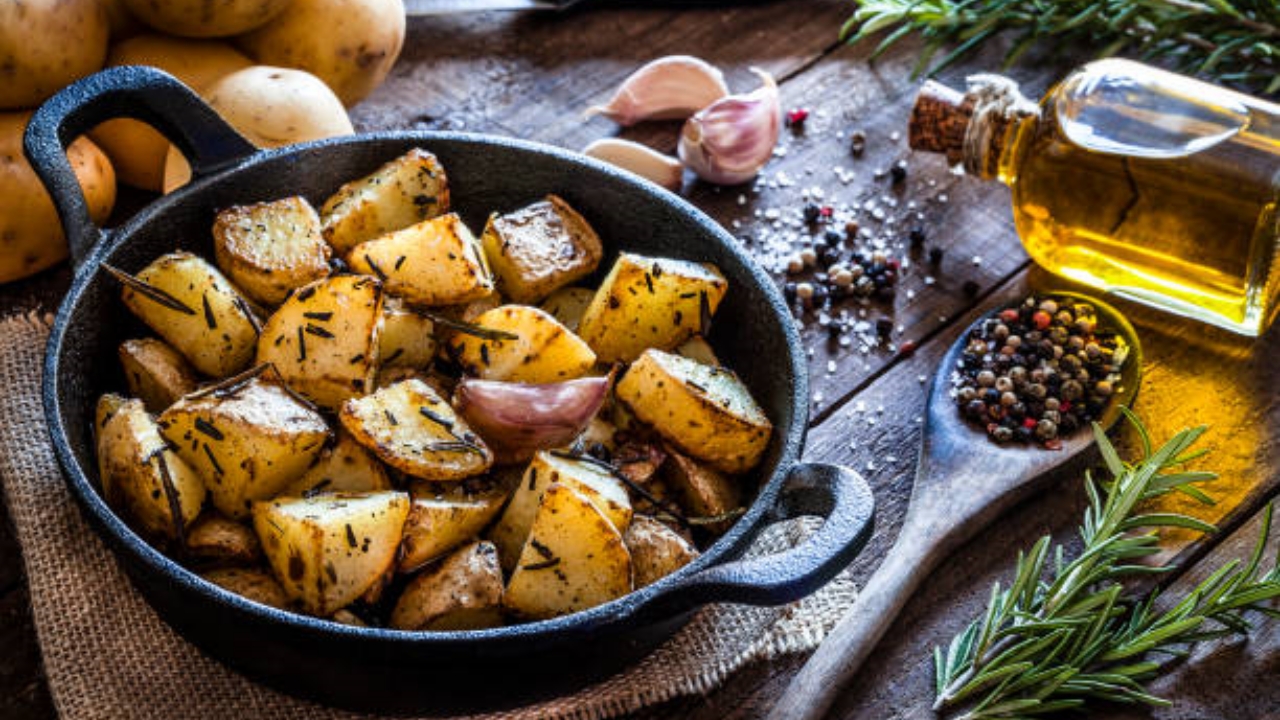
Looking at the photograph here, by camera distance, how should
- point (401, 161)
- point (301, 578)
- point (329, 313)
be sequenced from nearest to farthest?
point (301, 578) < point (329, 313) < point (401, 161)

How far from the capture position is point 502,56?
2.05 metres

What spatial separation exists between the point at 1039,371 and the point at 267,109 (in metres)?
0.96

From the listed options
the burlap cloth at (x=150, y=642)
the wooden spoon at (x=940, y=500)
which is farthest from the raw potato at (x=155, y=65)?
the wooden spoon at (x=940, y=500)

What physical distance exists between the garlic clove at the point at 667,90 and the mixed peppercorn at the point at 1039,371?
21.1 inches

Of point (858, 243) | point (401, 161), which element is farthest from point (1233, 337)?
point (401, 161)

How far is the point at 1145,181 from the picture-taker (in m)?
1.57

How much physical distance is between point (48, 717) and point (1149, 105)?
137 cm

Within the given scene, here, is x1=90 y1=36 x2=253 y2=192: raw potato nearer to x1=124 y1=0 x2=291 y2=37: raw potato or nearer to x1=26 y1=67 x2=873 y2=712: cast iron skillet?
x1=124 y1=0 x2=291 y2=37: raw potato

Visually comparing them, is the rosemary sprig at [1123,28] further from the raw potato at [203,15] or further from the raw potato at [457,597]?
the raw potato at [457,597]

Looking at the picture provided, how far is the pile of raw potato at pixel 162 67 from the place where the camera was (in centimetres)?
157

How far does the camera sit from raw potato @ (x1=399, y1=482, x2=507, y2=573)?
3.76ft

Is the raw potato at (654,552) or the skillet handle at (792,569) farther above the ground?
the skillet handle at (792,569)

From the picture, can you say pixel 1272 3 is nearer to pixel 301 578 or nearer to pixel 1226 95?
pixel 1226 95

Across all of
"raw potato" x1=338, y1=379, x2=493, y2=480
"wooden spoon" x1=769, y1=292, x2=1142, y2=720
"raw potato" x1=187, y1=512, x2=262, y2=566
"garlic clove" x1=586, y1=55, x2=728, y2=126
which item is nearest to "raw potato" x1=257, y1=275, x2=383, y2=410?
"raw potato" x1=338, y1=379, x2=493, y2=480
